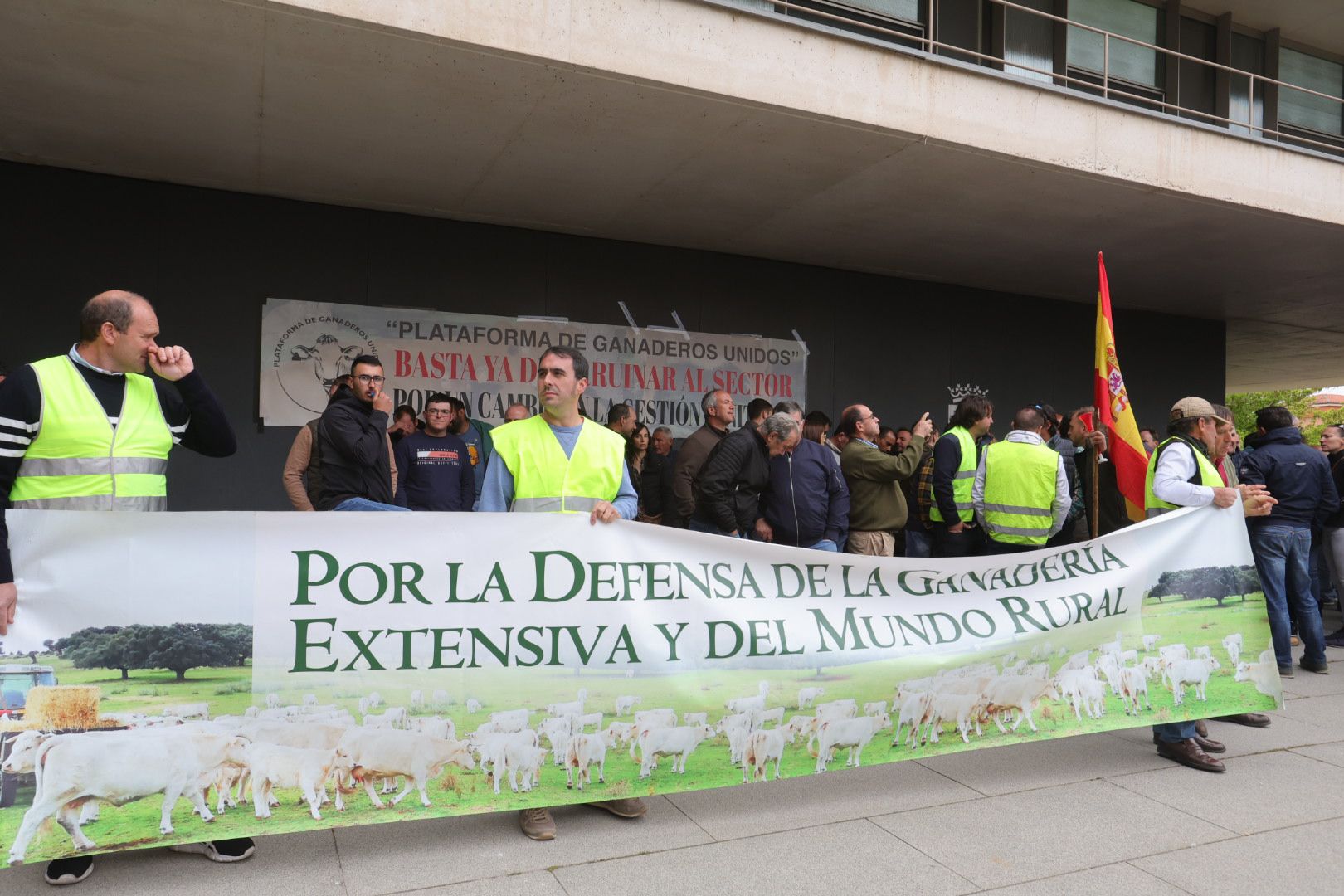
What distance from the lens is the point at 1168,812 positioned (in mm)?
3869

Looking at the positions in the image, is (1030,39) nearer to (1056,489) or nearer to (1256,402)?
(1056,489)

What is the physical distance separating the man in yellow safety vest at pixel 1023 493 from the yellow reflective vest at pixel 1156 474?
29.1 inches

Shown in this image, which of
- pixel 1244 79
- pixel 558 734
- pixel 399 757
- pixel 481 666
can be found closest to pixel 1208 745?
pixel 558 734

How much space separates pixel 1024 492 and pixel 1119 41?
8167 mm

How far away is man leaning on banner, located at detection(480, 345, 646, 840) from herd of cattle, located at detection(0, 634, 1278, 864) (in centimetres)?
41

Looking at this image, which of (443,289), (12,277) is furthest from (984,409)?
(12,277)

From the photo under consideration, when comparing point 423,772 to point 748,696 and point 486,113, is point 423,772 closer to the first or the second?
point 748,696

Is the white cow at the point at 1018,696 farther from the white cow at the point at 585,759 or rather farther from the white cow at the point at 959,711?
the white cow at the point at 585,759

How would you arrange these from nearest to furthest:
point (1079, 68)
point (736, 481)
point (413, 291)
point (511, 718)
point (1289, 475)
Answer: point (511, 718) → point (736, 481) → point (1289, 475) → point (413, 291) → point (1079, 68)

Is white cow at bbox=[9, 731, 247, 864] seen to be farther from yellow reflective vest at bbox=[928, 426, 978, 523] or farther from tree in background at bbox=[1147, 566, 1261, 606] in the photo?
yellow reflective vest at bbox=[928, 426, 978, 523]

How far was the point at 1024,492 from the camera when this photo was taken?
5922mm

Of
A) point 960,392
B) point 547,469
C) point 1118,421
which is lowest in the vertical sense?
point 547,469

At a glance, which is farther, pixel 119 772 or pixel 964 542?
pixel 964 542

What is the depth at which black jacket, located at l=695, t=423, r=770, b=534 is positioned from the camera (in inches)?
220
